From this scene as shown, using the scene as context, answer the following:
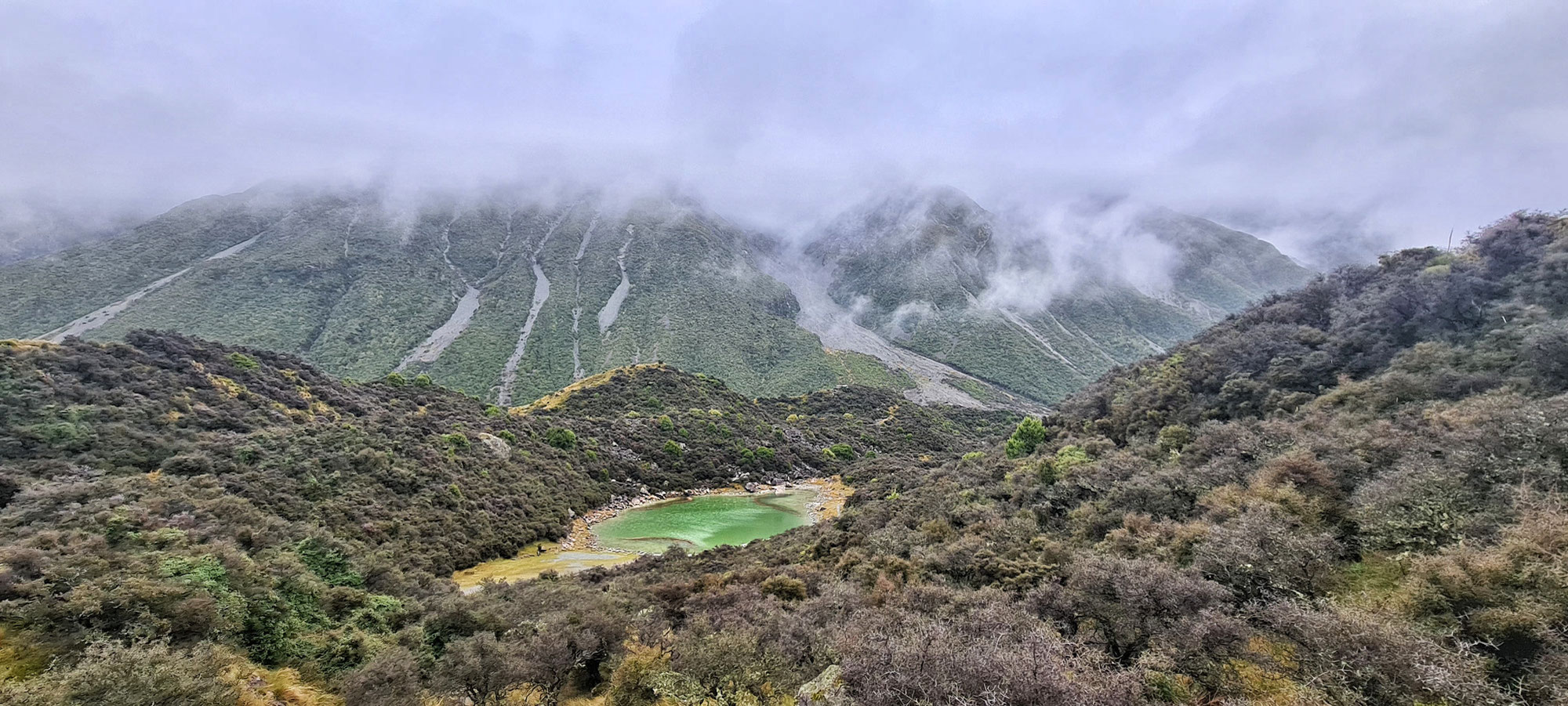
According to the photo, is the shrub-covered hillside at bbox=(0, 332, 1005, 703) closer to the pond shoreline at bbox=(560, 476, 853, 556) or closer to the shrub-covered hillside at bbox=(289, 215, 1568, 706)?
the pond shoreline at bbox=(560, 476, 853, 556)

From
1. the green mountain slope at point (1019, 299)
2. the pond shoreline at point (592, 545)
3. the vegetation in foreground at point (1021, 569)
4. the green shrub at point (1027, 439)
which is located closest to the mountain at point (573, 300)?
the green mountain slope at point (1019, 299)

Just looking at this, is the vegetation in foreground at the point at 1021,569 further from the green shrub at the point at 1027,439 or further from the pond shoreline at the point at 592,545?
the green shrub at the point at 1027,439

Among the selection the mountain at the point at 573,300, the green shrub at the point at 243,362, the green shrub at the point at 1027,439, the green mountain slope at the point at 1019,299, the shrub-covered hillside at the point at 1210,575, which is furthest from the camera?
the green mountain slope at the point at 1019,299

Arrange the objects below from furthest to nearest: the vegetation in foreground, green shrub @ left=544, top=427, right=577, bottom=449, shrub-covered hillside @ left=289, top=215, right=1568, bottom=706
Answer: green shrub @ left=544, top=427, right=577, bottom=449 < the vegetation in foreground < shrub-covered hillside @ left=289, top=215, right=1568, bottom=706

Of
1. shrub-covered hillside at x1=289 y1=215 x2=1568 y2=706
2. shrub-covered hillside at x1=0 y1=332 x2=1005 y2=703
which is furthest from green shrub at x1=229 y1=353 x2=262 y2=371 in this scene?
shrub-covered hillside at x1=289 y1=215 x2=1568 y2=706

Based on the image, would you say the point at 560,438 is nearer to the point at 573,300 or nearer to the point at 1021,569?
the point at 1021,569

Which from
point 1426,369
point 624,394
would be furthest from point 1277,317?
point 624,394

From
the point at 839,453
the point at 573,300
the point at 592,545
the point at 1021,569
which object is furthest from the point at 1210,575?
the point at 573,300
